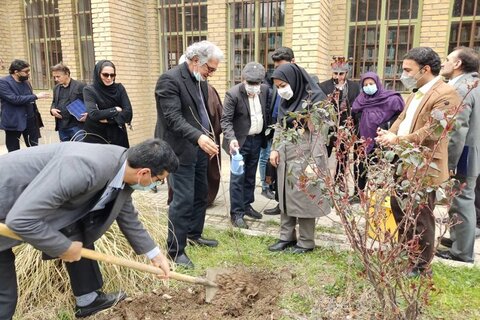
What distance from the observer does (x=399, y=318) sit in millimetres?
2279

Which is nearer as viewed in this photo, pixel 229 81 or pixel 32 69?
pixel 229 81

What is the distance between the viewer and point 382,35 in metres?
6.52

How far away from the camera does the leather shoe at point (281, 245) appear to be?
373cm

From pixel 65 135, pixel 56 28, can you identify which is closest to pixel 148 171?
pixel 65 135

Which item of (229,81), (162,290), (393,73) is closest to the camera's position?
(162,290)

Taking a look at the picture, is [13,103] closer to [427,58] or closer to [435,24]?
[427,58]

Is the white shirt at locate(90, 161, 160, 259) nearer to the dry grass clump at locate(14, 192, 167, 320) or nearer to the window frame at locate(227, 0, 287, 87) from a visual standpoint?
the dry grass clump at locate(14, 192, 167, 320)

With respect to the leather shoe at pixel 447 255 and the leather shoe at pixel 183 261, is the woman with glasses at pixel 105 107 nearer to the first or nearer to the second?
the leather shoe at pixel 183 261

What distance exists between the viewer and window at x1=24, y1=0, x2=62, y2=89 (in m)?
8.70

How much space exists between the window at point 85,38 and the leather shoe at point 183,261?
6.21m

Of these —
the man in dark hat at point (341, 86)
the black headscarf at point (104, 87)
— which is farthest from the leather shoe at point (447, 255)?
the black headscarf at point (104, 87)

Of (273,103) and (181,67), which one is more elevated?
(181,67)

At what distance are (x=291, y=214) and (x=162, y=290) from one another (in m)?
1.28

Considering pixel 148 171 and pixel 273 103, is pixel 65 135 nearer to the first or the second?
pixel 273 103
